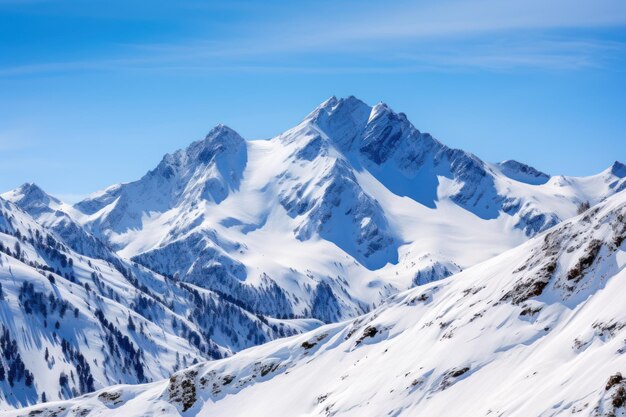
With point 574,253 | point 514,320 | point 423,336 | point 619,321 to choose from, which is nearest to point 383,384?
point 423,336

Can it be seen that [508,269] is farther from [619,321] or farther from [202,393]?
[202,393]

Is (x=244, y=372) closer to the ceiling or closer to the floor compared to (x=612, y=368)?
closer to the ceiling

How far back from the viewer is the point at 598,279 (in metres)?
71.1

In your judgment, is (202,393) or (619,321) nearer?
(619,321)

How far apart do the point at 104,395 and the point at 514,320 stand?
2736 inches

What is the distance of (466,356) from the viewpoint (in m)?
74.4

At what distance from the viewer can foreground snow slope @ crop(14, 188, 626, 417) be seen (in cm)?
5909

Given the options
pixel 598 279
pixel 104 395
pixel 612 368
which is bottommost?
pixel 612 368

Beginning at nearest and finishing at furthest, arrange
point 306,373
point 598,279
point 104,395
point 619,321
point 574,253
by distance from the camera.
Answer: point 619,321
point 598,279
point 574,253
point 306,373
point 104,395

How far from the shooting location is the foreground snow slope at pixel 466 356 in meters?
59.1

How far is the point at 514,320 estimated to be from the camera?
75562 millimetres

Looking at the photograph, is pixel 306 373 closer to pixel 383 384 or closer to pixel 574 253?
pixel 383 384

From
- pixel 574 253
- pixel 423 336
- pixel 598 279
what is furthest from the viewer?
pixel 423 336

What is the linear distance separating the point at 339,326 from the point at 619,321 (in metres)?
60.0
